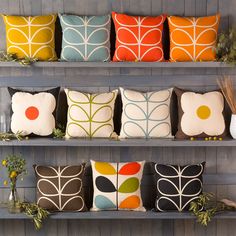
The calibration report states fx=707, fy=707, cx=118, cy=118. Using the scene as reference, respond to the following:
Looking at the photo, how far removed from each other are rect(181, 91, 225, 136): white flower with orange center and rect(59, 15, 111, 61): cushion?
664 mm

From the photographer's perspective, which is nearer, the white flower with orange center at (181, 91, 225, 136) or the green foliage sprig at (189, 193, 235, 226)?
the green foliage sprig at (189, 193, 235, 226)

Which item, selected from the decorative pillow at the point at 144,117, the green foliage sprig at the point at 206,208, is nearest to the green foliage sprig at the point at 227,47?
the decorative pillow at the point at 144,117

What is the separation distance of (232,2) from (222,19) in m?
0.14

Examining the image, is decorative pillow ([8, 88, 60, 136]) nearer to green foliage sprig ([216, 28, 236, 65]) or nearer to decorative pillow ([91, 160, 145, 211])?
decorative pillow ([91, 160, 145, 211])

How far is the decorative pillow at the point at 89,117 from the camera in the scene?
16.4 feet

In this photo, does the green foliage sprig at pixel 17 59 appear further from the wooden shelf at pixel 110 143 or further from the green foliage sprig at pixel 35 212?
the green foliage sprig at pixel 35 212

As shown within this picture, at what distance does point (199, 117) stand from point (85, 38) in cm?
98

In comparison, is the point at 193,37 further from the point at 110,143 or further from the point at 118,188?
the point at 118,188

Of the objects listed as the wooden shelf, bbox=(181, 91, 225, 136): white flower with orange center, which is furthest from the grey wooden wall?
the wooden shelf

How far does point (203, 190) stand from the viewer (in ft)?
17.1

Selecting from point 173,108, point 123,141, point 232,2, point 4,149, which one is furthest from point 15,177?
point 232,2

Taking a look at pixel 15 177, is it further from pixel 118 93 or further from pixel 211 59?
pixel 211 59

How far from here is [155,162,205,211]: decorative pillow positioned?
4984 millimetres

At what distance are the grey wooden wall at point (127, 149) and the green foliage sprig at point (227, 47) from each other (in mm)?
131
